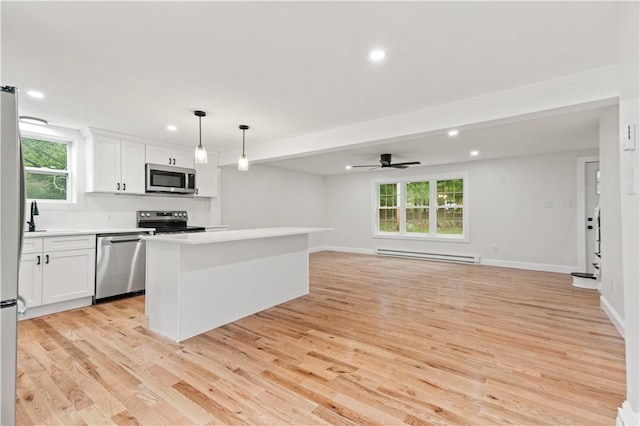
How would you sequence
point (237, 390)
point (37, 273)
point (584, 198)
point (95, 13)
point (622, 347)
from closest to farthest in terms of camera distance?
point (95, 13)
point (237, 390)
point (622, 347)
point (37, 273)
point (584, 198)

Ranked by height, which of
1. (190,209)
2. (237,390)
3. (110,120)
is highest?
(110,120)

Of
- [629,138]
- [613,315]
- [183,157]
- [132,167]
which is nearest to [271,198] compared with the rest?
[183,157]

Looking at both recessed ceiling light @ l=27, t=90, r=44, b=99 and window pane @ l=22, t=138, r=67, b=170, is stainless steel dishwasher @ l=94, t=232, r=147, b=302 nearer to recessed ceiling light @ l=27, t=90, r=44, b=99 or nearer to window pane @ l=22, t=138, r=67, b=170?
window pane @ l=22, t=138, r=67, b=170

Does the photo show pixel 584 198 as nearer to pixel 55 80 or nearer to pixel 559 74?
pixel 559 74

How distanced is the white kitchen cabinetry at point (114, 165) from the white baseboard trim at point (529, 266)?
22.4 ft

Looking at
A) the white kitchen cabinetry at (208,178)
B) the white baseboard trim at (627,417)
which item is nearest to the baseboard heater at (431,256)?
the white kitchen cabinetry at (208,178)

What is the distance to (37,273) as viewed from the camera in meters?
3.46

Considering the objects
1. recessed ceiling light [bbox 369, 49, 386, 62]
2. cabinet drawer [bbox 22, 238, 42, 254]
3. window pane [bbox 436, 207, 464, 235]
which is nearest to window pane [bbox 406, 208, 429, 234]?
window pane [bbox 436, 207, 464, 235]

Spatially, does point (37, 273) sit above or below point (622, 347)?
above

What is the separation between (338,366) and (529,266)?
558cm

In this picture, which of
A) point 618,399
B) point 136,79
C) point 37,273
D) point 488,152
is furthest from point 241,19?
point 488,152

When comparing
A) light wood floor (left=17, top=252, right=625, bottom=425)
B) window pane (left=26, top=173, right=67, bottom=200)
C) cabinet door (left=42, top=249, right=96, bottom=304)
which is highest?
window pane (left=26, top=173, right=67, bottom=200)

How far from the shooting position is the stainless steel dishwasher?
397cm

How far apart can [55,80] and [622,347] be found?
546 cm
